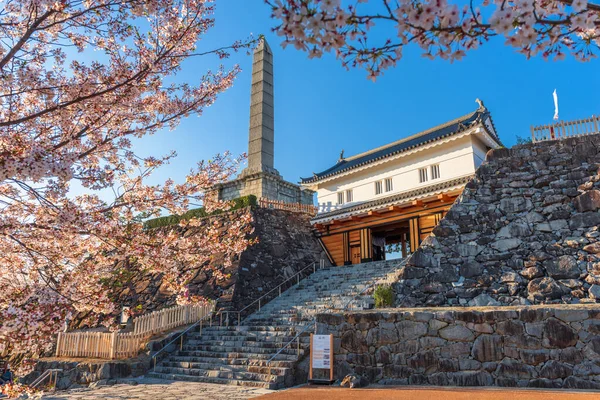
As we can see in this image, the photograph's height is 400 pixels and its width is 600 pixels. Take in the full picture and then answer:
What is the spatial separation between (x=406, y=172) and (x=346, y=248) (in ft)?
16.7

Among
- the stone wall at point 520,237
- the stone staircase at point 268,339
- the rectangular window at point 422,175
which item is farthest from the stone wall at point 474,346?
the rectangular window at point 422,175

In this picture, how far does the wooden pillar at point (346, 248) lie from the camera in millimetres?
20000

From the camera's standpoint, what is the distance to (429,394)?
20.8 feet

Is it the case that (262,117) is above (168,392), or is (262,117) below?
above

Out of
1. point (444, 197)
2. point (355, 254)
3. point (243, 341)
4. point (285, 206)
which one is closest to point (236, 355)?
point (243, 341)

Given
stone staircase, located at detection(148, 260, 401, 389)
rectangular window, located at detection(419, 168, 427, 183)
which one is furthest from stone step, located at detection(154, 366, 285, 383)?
rectangular window, located at detection(419, 168, 427, 183)

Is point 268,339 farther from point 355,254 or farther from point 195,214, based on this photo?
point 195,214

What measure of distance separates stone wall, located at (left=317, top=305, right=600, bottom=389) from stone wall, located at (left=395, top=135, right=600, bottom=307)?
131 inches

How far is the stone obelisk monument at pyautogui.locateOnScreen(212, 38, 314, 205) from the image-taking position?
24252 mm

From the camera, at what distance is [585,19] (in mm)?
2586

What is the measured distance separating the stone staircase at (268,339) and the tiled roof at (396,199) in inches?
114

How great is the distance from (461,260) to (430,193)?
211 inches

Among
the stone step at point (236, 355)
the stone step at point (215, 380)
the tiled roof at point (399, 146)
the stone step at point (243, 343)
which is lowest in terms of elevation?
the stone step at point (215, 380)

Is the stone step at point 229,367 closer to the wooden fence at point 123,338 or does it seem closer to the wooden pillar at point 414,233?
the wooden fence at point 123,338
